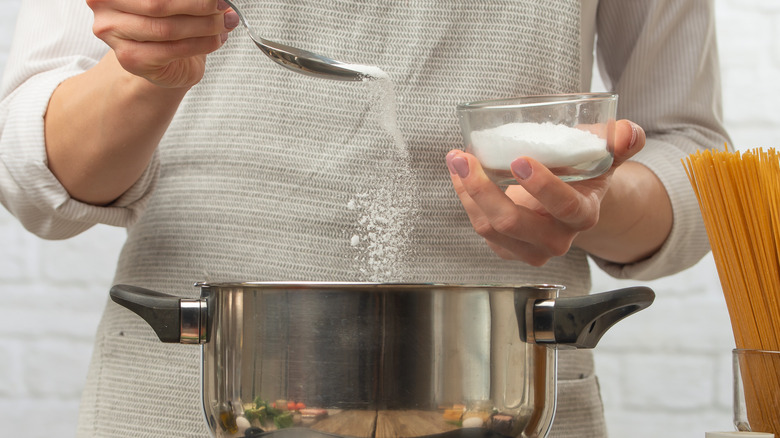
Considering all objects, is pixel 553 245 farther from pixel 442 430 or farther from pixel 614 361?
pixel 614 361

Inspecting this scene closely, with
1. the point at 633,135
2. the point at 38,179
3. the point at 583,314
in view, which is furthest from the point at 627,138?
the point at 38,179

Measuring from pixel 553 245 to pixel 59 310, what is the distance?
2.40ft

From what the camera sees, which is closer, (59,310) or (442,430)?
(442,430)

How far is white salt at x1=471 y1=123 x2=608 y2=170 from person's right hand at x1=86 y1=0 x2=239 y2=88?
0.53ft

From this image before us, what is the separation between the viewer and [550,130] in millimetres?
433

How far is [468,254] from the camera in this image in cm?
59

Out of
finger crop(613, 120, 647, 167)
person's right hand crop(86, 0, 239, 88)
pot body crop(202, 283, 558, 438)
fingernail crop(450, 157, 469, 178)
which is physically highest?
person's right hand crop(86, 0, 239, 88)

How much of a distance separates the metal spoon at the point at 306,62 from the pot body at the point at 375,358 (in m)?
0.16

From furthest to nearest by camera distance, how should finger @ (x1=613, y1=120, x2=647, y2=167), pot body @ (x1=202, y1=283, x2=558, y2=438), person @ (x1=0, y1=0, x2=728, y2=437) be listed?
person @ (x1=0, y1=0, x2=728, y2=437) → finger @ (x1=613, y1=120, x2=647, y2=167) → pot body @ (x1=202, y1=283, x2=558, y2=438)

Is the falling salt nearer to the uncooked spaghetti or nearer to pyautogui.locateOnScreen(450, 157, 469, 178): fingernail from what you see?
pyautogui.locateOnScreen(450, 157, 469, 178): fingernail

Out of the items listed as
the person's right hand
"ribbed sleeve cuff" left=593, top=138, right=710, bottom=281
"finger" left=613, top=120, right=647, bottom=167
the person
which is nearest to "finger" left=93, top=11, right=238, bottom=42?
the person's right hand

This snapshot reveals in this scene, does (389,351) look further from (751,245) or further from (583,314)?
(751,245)

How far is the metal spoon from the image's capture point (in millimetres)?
453

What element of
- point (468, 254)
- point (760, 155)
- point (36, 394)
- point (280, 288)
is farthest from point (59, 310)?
point (760, 155)
